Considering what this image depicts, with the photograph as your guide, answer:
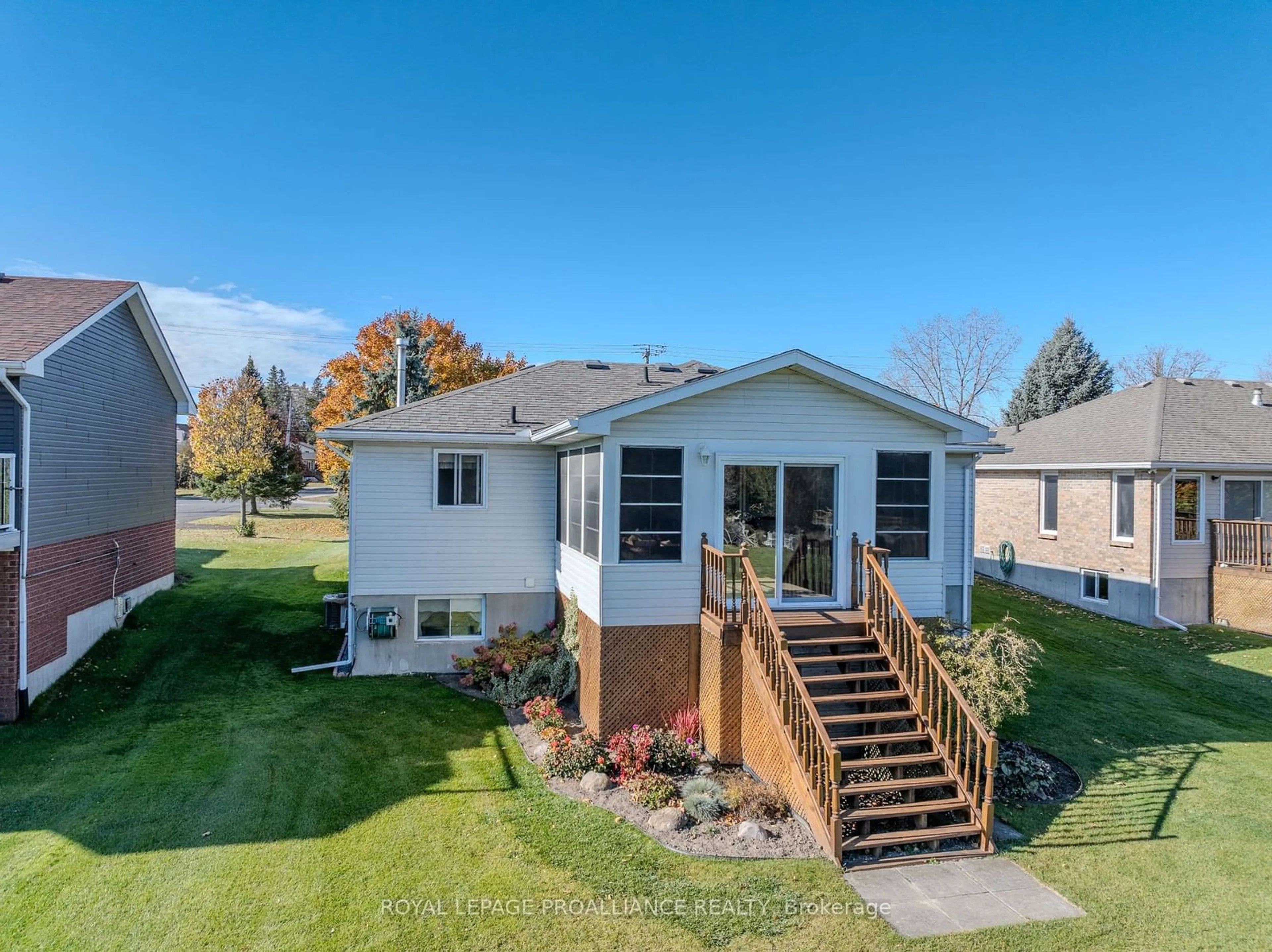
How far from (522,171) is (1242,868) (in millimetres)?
17523

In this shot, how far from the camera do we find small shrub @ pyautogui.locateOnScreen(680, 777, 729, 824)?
7.00 metres

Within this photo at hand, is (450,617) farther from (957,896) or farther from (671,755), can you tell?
(957,896)

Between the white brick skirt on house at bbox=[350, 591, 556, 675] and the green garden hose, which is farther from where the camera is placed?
the green garden hose

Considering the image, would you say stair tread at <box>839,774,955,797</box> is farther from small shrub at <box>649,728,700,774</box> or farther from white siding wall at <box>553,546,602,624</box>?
white siding wall at <box>553,546,602,624</box>

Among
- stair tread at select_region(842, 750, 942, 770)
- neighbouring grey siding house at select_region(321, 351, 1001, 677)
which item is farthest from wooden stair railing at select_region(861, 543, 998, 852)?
neighbouring grey siding house at select_region(321, 351, 1001, 677)

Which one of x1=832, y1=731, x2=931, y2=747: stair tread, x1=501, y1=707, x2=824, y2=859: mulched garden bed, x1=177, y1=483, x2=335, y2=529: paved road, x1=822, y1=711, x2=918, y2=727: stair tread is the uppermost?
x1=177, y1=483, x2=335, y2=529: paved road

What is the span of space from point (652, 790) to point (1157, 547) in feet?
45.8

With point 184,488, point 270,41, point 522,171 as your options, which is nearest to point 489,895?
point 270,41

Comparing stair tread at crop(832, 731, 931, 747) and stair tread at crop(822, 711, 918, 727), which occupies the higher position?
stair tread at crop(822, 711, 918, 727)

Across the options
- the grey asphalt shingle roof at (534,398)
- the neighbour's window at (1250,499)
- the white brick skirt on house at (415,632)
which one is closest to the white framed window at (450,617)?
the white brick skirt on house at (415,632)

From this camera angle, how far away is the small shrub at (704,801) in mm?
6996

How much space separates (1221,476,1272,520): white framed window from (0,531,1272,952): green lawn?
6742 millimetres

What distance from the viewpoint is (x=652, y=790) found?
7.45 meters

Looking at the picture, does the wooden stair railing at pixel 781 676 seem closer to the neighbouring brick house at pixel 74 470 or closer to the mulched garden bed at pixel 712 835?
the mulched garden bed at pixel 712 835
